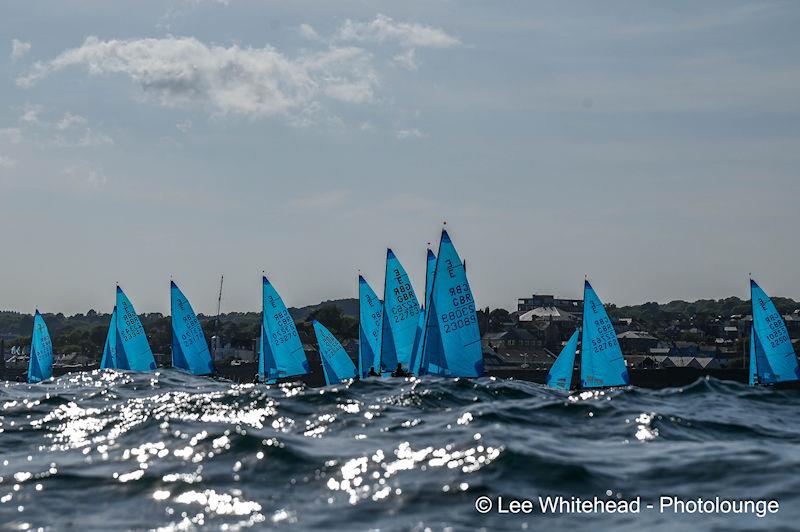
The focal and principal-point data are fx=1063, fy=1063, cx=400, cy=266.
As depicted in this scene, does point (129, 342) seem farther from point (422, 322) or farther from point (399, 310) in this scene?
point (422, 322)

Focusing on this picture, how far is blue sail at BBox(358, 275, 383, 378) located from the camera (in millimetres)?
52500

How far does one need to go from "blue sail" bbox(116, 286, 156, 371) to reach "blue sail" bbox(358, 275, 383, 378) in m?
15.5

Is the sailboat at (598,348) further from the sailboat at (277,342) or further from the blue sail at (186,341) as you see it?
the blue sail at (186,341)

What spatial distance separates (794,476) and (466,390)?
15.5 meters

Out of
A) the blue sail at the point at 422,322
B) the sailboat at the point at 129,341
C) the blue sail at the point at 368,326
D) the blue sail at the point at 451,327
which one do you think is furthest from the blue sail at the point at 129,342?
the blue sail at the point at 451,327

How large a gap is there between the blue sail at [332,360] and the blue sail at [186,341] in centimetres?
1065

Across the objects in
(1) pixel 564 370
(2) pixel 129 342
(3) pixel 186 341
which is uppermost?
(2) pixel 129 342

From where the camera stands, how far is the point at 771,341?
49688 millimetres

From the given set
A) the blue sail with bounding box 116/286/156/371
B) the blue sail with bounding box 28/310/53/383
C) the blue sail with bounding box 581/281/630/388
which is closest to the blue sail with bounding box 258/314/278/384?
the blue sail with bounding box 116/286/156/371

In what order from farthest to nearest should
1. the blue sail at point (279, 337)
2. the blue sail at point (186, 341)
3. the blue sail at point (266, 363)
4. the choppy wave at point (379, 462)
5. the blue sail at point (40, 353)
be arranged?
1. the blue sail at point (40, 353)
2. the blue sail at point (186, 341)
3. the blue sail at point (279, 337)
4. the blue sail at point (266, 363)
5. the choppy wave at point (379, 462)

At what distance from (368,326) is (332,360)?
2461 mm

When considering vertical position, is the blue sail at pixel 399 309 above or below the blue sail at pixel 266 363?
above

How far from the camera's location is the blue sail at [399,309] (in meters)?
46.9

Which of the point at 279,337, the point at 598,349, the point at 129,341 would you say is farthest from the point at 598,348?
the point at 129,341
